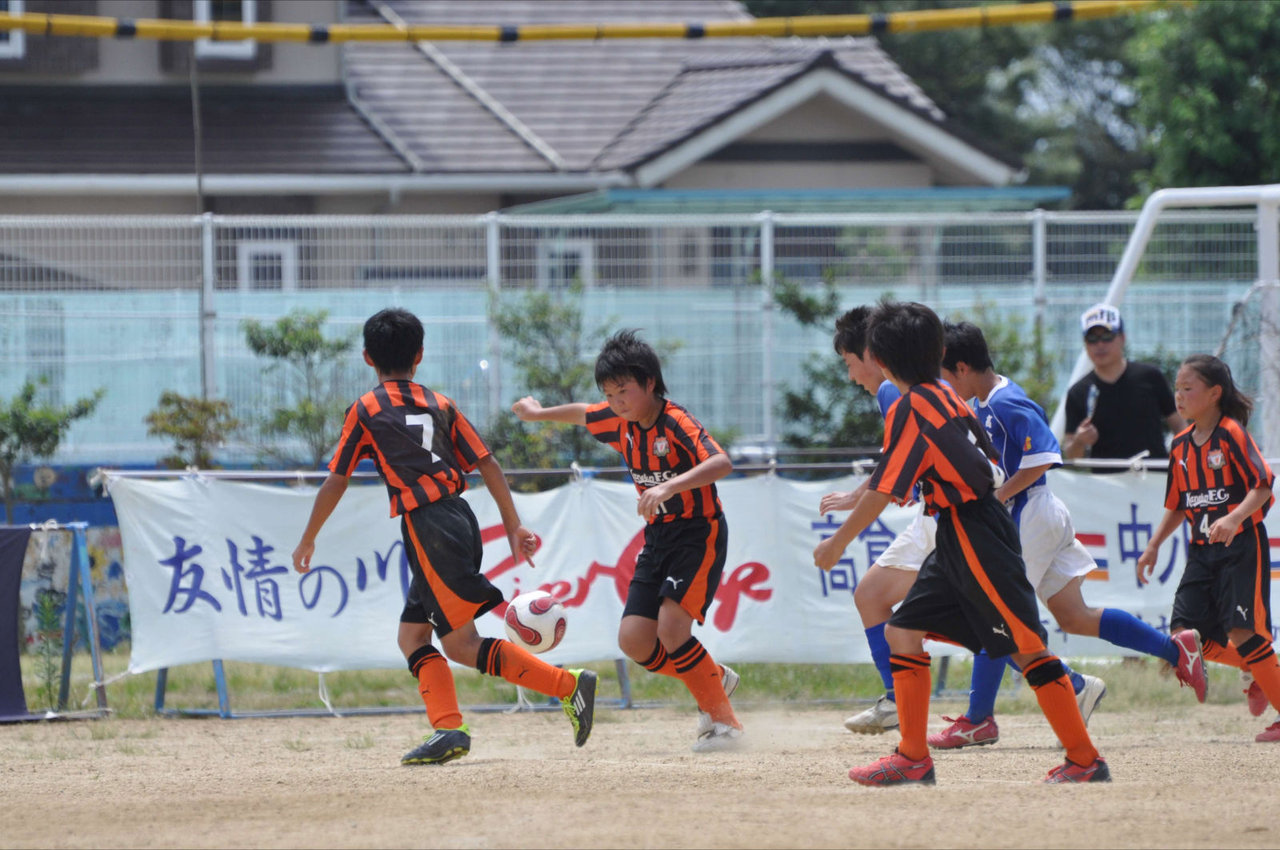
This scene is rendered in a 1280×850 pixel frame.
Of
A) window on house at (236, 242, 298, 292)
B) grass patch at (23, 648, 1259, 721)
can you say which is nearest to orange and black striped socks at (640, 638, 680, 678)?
grass patch at (23, 648, 1259, 721)

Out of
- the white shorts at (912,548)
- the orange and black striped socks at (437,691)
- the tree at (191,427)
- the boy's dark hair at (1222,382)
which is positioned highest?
the boy's dark hair at (1222,382)

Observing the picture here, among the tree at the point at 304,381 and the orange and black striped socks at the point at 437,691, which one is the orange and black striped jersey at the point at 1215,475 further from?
the tree at the point at 304,381

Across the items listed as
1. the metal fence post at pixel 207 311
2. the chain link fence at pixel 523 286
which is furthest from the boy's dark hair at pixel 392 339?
the metal fence post at pixel 207 311

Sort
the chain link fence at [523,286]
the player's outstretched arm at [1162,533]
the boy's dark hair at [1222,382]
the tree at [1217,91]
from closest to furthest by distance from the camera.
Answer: the boy's dark hair at [1222,382], the player's outstretched arm at [1162,533], the chain link fence at [523,286], the tree at [1217,91]

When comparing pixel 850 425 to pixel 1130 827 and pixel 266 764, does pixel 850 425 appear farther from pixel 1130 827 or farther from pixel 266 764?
pixel 1130 827

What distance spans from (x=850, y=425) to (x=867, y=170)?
786 cm

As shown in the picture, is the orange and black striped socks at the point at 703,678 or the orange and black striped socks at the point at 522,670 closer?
the orange and black striped socks at the point at 522,670

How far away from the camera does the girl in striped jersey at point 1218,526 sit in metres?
7.62

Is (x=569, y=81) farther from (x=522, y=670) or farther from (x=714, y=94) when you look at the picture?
(x=522, y=670)

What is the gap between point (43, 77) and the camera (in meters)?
19.5

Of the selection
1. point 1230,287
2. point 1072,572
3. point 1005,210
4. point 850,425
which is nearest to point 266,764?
point 1072,572

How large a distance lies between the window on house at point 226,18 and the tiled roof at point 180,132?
1.86 ft

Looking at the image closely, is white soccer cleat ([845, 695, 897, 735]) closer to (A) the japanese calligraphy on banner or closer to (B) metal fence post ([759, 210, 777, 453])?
(A) the japanese calligraphy on banner

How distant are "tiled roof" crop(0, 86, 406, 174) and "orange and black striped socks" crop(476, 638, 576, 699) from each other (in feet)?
42.5
